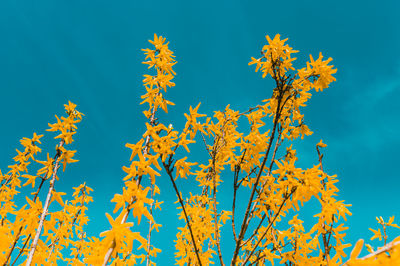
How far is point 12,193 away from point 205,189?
15.3ft

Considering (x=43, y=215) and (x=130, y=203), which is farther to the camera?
(x=43, y=215)

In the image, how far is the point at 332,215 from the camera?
7.97 ft

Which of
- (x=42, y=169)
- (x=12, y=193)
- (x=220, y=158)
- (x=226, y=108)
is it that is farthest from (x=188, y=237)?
(x=12, y=193)

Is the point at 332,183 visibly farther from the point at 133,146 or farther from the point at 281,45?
the point at 133,146

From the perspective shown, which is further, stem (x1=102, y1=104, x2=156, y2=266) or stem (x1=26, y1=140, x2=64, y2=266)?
stem (x1=26, y1=140, x2=64, y2=266)

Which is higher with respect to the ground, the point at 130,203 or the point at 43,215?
the point at 43,215

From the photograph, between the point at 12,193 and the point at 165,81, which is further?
the point at 12,193

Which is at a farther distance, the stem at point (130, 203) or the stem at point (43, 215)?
the stem at point (43, 215)

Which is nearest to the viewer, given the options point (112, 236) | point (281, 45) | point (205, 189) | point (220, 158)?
point (112, 236)

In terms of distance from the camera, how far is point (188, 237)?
14.6 feet

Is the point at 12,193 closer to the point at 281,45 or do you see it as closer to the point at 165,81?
the point at 165,81

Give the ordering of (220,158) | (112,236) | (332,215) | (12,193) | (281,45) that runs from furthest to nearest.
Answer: (12,193)
(220,158)
(281,45)
(332,215)
(112,236)

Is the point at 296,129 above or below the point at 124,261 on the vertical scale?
above

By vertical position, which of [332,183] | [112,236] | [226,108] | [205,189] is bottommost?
[112,236]
